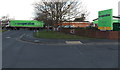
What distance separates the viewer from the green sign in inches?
712

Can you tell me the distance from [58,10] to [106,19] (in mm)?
14877

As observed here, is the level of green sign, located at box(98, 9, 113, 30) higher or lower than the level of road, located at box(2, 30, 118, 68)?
higher

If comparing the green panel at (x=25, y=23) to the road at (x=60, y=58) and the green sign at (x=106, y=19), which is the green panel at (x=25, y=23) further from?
the road at (x=60, y=58)

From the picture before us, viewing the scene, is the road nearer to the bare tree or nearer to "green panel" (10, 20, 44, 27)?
the bare tree

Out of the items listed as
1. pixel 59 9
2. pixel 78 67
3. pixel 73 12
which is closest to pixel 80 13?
pixel 73 12

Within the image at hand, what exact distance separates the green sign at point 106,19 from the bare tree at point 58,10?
11.0m

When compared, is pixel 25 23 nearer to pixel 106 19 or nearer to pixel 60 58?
pixel 106 19

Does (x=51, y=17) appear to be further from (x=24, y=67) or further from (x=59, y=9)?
(x=24, y=67)

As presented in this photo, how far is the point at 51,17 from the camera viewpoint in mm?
32469

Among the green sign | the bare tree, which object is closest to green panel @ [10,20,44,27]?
the bare tree

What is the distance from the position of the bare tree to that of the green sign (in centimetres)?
1097

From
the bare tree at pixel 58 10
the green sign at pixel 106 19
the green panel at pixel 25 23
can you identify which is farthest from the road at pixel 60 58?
the green panel at pixel 25 23

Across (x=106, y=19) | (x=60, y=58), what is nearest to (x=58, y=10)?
(x=106, y=19)

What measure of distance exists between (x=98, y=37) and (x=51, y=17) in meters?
16.2
